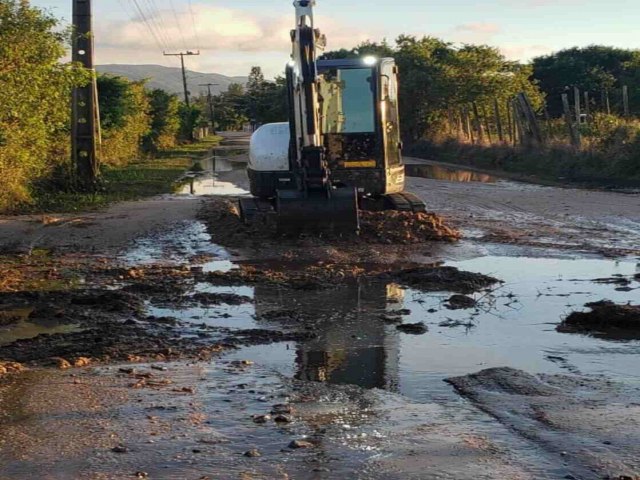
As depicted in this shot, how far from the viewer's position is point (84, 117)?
20.1 meters

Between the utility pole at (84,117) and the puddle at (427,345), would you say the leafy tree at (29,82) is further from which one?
the puddle at (427,345)

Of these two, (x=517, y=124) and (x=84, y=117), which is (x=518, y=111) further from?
(x=84, y=117)

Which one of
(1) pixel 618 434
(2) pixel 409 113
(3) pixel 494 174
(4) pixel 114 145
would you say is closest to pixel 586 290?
(1) pixel 618 434

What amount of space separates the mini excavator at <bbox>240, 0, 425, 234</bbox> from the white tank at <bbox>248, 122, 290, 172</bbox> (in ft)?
0.06

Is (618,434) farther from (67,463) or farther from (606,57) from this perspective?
(606,57)

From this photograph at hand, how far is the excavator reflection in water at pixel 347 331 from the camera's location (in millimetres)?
6199

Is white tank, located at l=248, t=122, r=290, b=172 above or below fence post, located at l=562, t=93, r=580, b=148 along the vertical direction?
below

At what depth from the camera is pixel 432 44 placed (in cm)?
4897

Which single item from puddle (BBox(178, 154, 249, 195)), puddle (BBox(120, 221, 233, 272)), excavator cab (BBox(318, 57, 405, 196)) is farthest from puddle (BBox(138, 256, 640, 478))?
puddle (BBox(178, 154, 249, 195))

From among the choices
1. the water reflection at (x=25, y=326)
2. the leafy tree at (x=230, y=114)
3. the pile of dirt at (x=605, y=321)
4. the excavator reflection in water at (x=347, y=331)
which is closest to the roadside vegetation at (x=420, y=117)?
A: the water reflection at (x=25, y=326)

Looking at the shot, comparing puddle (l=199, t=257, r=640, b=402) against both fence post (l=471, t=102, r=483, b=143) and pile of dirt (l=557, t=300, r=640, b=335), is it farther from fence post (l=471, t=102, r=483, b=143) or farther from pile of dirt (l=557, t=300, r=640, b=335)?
fence post (l=471, t=102, r=483, b=143)

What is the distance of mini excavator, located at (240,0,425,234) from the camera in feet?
39.9

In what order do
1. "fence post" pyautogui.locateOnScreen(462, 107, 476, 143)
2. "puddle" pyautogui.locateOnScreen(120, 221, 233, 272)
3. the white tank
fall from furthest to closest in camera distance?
"fence post" pyautogui.locateOnScreen(462, 107, 476, 143) → the white tank → "puddle" pyautogui.locateOnScreen(120, 221, 233, 272)

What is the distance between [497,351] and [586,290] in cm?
294
